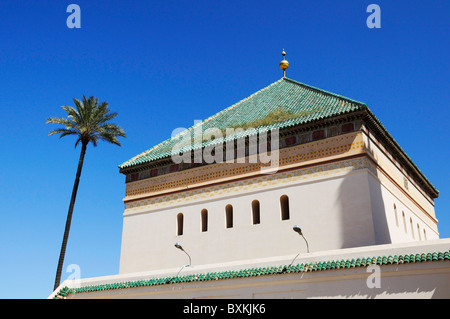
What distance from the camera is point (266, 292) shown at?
36.0 ft

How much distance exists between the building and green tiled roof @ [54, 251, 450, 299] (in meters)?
0.03

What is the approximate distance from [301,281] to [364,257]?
148 centimetres

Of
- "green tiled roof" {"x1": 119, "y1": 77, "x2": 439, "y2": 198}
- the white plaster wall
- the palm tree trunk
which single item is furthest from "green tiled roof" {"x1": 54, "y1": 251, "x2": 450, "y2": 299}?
"green tiled roof" {"x1": 119, "y1": 77, "x2": 439, "y2": 198}

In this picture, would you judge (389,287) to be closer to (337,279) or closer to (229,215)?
(337,279)

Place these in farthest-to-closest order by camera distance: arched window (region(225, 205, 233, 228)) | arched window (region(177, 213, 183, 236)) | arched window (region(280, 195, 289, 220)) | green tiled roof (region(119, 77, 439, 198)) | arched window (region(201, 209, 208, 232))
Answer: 1. arched window (region(177, 213, 183, 236))
2. arched window (region(201, 209, 208, 232))
3. arched window (region(225, 205, 233, 228))
4. green tiled roof (region(119, 77, 439, 198))
5. arched window (region(280, 195, 289, 220))

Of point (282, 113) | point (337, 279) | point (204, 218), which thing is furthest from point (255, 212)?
point (337, 279)

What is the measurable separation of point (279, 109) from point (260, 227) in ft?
13.6

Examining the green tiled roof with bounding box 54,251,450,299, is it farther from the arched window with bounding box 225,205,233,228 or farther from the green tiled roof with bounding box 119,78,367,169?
the green tiled roof with bounding box 119,78,367,169

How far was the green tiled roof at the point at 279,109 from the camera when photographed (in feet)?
46.3

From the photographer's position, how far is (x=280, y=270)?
35.6 ft

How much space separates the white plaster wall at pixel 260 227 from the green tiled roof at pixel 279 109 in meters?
1.98

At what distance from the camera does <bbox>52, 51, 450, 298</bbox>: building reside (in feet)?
33.8

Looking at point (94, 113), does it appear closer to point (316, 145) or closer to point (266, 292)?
point (316, 145)
